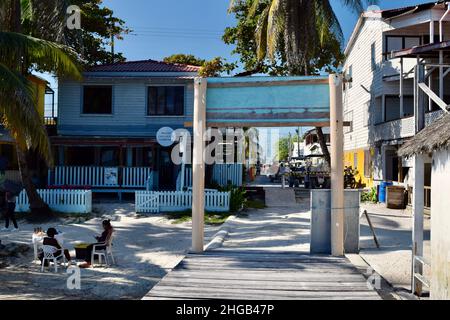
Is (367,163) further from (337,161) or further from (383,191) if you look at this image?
(337,161)

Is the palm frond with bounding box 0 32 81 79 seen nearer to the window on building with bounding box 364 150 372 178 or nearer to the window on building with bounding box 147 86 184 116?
the window on building with bounding box 147 86 184 116

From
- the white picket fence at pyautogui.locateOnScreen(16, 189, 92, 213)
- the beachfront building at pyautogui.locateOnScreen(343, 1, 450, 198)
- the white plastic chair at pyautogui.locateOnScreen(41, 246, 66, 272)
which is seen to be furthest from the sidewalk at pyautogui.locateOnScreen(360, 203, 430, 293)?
the white picket fence at pyautogui.locateOnScreen(16, 189, 92, 213)

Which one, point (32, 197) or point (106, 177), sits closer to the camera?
point (32, 197)

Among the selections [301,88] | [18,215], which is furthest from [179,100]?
[301,88]

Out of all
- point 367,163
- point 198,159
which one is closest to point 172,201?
point 198,159

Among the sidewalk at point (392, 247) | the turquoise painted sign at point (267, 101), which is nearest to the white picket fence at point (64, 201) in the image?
the turquoise painted sign at point (267, 101)

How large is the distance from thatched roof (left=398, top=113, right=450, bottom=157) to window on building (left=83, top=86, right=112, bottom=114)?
736 inches

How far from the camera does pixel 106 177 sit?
21.3 metres

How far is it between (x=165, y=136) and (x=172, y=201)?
15.9 feet

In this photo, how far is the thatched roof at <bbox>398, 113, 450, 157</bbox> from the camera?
5.90 meters

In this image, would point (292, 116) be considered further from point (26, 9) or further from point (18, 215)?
point (26, 9)

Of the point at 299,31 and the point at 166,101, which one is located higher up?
the point at 299,31
